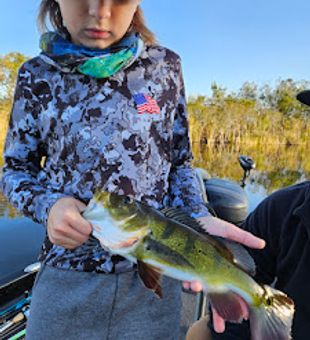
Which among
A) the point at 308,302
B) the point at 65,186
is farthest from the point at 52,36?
the point at 308,302

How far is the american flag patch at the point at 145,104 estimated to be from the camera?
1326 mm

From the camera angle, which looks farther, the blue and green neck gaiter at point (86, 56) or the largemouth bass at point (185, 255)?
the blue and green neck gaiter at point (86, 56)

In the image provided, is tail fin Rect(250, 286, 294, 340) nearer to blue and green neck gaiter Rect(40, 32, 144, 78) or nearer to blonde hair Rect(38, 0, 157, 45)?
blue and green neck gaiter Rect(40, 32, 144, 78)

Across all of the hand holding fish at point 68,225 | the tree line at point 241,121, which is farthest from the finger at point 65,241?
the tree line at point 241,121

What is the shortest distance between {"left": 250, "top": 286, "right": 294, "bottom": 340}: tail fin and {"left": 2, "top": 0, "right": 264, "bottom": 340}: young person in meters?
0.19

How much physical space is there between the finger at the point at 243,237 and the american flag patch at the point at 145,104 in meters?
0.50

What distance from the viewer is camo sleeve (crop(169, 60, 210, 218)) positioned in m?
1.41

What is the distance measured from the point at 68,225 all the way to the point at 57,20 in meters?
0.88

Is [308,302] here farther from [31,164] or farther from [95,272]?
[31,164]

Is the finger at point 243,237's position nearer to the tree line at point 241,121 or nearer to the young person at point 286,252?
the young person at point 286,252

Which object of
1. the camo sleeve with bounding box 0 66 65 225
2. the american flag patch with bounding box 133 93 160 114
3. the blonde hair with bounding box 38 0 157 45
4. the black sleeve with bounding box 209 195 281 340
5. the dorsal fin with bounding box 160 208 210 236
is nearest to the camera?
the dorsal fin with bounding box 160 208 210 236

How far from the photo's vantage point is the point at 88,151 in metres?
1.26

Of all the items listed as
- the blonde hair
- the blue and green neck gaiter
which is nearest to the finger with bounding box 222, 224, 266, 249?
the blue and green neck gaiter

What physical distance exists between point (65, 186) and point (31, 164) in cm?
19
